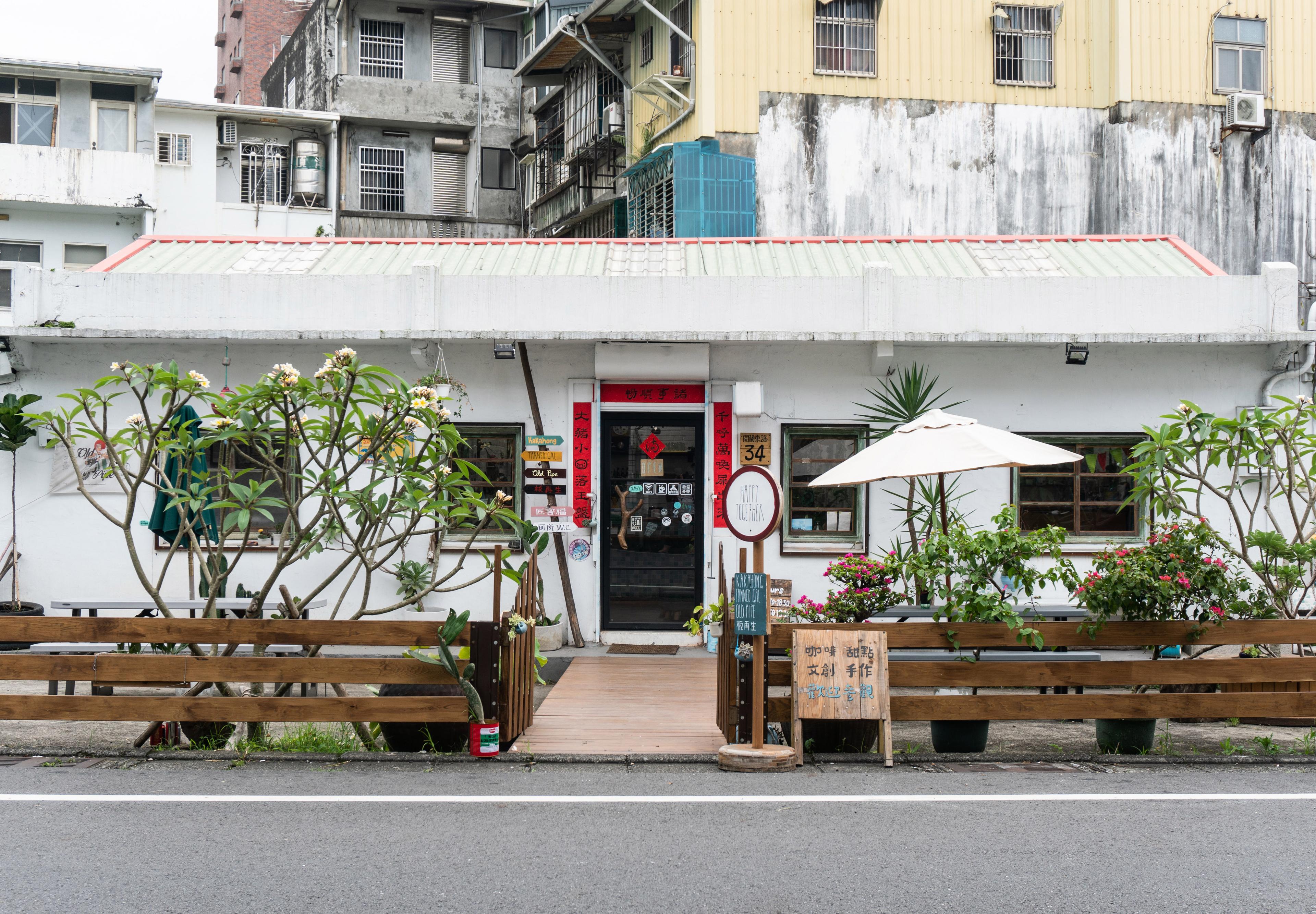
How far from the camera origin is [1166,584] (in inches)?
306

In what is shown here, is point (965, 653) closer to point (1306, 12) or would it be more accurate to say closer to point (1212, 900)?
point (1212, 900)

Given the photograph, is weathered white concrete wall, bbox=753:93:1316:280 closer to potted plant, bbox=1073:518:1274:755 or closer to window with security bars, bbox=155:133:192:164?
potted plant, bbox=1073:518:1274:755

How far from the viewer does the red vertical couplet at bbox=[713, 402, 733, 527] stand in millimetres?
12328

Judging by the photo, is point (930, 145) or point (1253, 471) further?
point (930, 145)

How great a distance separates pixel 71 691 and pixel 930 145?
54.1 feet

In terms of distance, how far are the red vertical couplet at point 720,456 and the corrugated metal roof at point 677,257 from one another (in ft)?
5.17

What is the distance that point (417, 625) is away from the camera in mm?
7641

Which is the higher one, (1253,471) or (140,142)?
(140,142)

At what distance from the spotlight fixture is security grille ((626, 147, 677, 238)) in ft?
26.5

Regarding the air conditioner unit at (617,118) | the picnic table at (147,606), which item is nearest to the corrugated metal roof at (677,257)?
the picnic table at (147,606)

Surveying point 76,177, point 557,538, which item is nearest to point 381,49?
point 76,177

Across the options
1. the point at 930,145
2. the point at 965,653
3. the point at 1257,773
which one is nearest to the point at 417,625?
the point at 965,653

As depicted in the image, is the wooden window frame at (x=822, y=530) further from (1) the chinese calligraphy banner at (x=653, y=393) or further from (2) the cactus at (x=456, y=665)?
(2) the cactus at (x=456, y=665)

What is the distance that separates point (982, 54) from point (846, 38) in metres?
2.52
